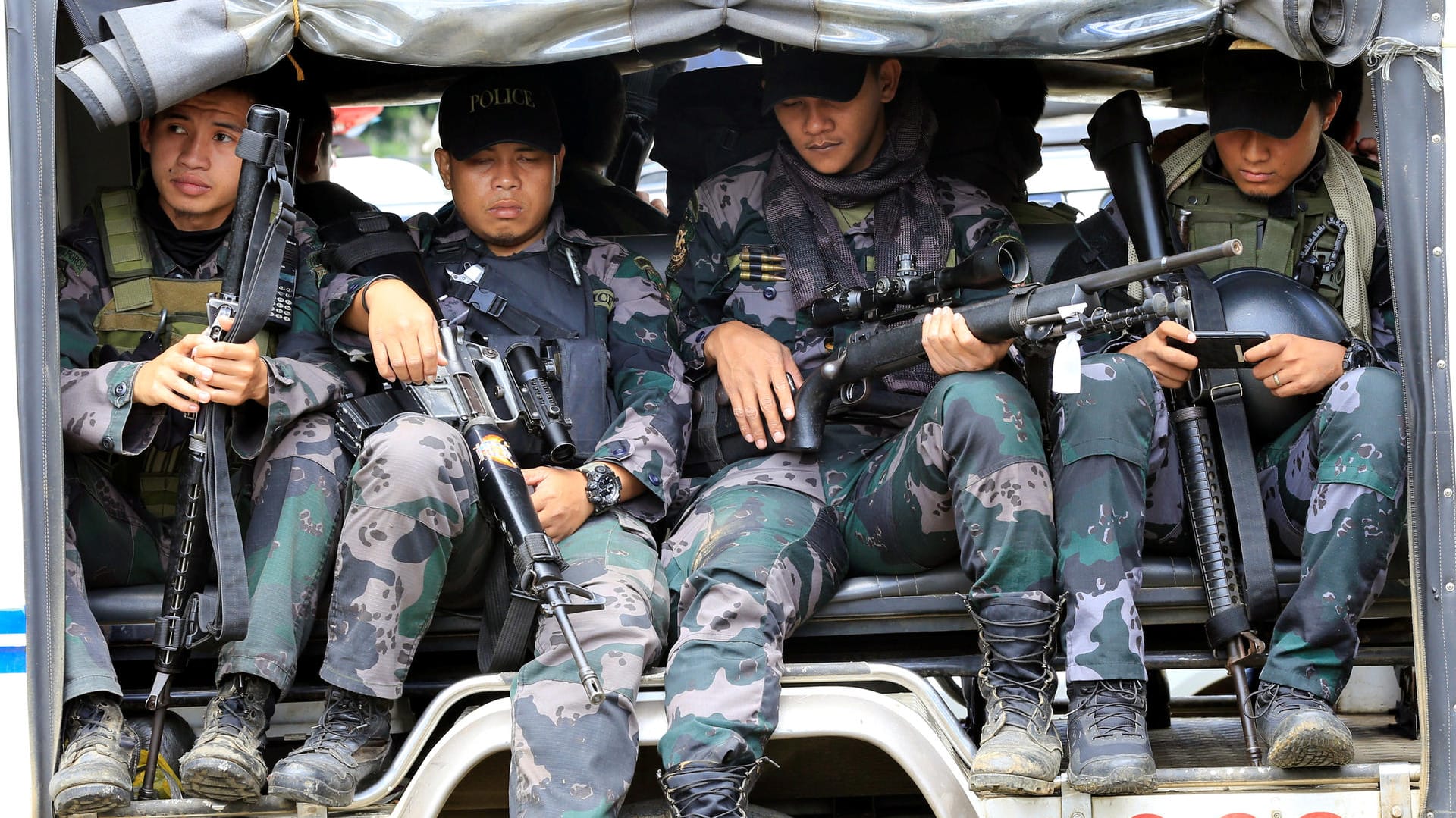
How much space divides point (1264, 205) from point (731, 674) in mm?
1748

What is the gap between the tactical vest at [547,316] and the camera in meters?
3.52

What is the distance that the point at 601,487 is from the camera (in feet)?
10.8

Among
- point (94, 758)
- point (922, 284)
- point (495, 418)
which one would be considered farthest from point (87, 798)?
point (922, 284)

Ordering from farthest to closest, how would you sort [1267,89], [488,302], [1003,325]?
[488,302] → [1267,89] → [1003,325]

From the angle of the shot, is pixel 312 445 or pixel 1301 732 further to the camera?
pixel 312 445

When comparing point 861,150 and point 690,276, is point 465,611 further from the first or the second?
point 861,150

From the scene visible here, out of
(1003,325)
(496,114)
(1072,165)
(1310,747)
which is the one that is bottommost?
(1310,747)

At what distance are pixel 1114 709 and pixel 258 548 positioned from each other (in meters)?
1.77

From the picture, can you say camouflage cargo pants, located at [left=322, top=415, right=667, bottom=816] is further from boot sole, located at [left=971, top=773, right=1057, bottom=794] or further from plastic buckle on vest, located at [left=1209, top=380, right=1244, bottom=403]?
plastic buckle on vest, located at [left=1209, top=380, right=1244, bottom=403]

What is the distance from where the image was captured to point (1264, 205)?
3504 millimetres

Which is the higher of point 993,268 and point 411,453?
point 993,268

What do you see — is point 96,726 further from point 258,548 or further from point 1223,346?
point 1223,346

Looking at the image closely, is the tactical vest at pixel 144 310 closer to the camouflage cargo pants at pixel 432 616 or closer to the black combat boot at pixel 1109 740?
the camouflage cargo pants at pixel 432 616

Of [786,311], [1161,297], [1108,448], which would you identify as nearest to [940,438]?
[1108,448]
